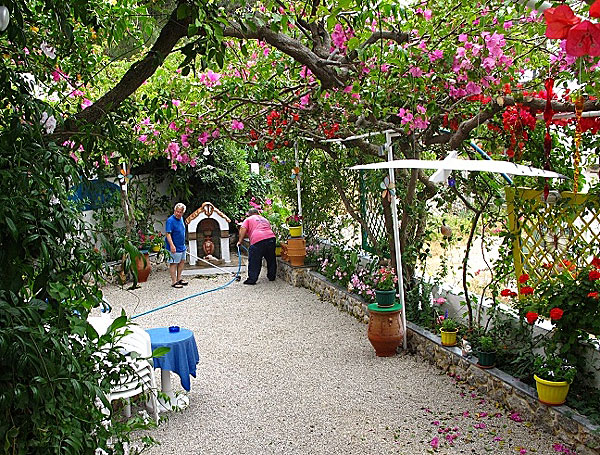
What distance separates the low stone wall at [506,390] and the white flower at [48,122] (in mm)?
3297

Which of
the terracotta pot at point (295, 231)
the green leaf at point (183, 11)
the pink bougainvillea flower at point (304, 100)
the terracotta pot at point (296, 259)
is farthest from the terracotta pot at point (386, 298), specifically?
Answer: the green leaf at point (183, 11)

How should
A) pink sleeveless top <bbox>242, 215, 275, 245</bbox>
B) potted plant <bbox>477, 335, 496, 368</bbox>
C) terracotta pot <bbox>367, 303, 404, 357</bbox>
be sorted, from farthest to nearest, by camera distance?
pink sleeveless top <bbox>242, 215, 275, 245</bbox>
terracotta pot <bbox>367, 303, 404, 357</bbox>
potted plant <bbox>477, 335, 496, 368</bbox>

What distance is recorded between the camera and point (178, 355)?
15.6ft

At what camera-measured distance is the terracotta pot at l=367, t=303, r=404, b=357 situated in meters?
5.55

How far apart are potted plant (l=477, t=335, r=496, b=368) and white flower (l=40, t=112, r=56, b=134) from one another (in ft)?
11.7

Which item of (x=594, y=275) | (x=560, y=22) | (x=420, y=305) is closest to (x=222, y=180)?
(x=420, y=305)

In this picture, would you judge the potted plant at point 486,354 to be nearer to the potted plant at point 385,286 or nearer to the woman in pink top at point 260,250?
the potted plant at point 385,286

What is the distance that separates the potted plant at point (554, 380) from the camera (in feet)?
Answer: 12.6

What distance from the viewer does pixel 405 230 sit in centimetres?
630

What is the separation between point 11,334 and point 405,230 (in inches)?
197

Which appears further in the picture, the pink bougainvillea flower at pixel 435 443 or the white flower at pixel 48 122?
the pink bougainvillea flower at pixel 435 443

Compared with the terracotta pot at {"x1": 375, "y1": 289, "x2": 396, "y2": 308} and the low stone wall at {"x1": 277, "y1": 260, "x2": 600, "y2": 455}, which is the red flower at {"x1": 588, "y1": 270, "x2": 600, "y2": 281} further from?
the terracotta pot at {"x1": 375, "y1": 289, "x2": 396, "y2": 308}

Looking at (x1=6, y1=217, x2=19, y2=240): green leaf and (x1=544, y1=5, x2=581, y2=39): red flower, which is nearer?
(x1=544, y1=5, x2=581, y2=39): red flower

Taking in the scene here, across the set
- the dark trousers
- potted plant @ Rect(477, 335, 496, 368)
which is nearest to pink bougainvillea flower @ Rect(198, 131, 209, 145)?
the dark trousers
